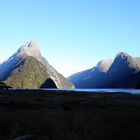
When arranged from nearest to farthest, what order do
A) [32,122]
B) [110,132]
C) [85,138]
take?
[85,138], [110,132], [32,122]

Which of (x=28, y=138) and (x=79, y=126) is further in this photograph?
(x=79, y=126)

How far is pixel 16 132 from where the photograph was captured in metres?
17.9

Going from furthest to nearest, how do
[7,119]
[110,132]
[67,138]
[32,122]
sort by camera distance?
[7,119], [32,122], [110,132], [67,138]

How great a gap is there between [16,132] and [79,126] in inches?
128

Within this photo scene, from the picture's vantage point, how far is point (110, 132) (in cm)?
1766

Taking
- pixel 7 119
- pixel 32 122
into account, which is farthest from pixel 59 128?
pixel 7 119

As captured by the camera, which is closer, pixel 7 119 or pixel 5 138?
pixel 5 138

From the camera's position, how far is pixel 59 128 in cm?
1695

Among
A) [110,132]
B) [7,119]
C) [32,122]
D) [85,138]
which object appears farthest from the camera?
[7,119]

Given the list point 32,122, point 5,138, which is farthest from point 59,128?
point 32,122

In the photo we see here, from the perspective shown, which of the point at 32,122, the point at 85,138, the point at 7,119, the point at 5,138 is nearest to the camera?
the point at 85,138

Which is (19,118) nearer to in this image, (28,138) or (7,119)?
(7,119)

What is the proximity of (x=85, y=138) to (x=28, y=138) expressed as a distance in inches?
94.0

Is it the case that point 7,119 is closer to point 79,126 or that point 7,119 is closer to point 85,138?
point 79,126
